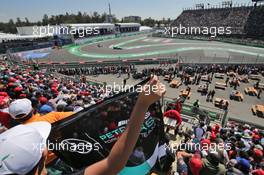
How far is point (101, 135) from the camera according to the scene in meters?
2.28

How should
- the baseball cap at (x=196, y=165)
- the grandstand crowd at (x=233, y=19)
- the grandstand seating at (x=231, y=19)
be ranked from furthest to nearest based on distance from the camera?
the grandstand seating at (x=231, y=19), the grandstand crowd at (x=233, y=19), the baseball cap at (x=196, y=165)

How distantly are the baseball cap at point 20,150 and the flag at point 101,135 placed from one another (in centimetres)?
84

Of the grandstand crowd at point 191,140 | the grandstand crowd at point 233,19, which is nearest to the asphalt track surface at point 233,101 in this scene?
the grandstand crowd at point 191,140

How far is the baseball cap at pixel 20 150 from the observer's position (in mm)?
1069

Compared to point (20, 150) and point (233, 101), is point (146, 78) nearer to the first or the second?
point (20, 150)

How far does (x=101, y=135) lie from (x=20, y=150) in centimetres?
121

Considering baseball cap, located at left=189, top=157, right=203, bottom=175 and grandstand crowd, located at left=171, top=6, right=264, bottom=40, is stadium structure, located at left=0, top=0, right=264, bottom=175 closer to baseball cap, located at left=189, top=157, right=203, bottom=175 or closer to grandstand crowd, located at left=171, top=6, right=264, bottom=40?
grandstand crowd, located at left=171, top=6, right=264, bottom=40

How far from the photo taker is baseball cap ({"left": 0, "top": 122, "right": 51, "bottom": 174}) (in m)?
1.07

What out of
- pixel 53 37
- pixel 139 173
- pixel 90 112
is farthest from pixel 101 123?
pixel 53 37

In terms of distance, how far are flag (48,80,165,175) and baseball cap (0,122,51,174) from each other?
33.3 inches

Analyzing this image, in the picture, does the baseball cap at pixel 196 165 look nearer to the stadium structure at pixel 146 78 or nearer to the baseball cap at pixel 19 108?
the stadium structure at pixel 146 78

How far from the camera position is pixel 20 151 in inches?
43.9

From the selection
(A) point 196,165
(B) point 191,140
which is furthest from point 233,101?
(A) point 196,165

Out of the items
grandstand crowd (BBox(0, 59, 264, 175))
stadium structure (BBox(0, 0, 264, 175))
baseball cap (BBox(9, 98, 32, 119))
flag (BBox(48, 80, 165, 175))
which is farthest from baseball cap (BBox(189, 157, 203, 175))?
baseball cap (BBox(9, 98, 32, 119))
